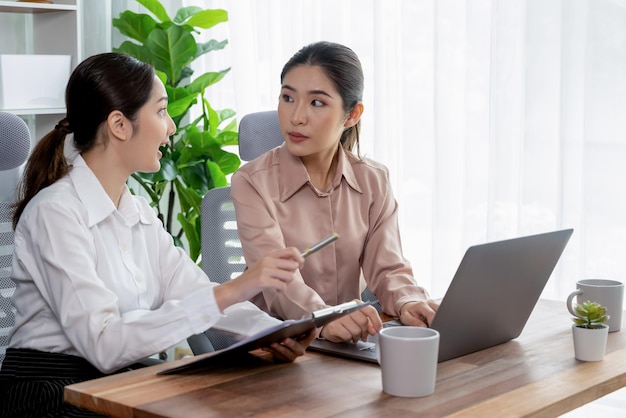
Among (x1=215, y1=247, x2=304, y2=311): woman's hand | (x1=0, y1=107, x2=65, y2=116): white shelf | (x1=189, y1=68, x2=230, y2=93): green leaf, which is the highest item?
(x1=189, y1=68, x2=230, y2=93): green leaf

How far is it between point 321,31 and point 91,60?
71.7 inches

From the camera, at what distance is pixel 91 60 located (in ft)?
6.12

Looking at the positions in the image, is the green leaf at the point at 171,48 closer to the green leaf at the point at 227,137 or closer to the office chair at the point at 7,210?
the green leaf at the point at 227,137

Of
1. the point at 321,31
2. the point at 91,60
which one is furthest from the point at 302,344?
the point at 321,31

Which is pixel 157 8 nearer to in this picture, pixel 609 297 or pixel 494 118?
pixel 494 118

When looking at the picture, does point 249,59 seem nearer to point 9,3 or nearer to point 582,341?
point 9,3

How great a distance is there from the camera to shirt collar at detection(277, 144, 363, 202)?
209 centimetres

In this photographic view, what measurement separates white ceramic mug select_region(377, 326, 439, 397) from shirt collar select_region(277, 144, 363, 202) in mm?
815

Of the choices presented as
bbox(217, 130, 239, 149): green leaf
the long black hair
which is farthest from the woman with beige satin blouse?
bbox(217, 130, 239, 149): green leaf

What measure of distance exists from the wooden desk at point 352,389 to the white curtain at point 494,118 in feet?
4.40

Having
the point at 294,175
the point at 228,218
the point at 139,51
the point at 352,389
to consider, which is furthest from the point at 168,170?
the point at 352,389

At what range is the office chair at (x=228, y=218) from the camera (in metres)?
2.33

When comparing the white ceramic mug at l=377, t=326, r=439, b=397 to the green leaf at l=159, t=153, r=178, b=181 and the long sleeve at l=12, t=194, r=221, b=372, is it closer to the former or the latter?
the long sleeve at l=12, t=194, r=221, b=372

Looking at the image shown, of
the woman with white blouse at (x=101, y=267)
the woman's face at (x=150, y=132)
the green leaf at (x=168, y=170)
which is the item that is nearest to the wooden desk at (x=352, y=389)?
the woman with white blouse at (x=101, y=267)
